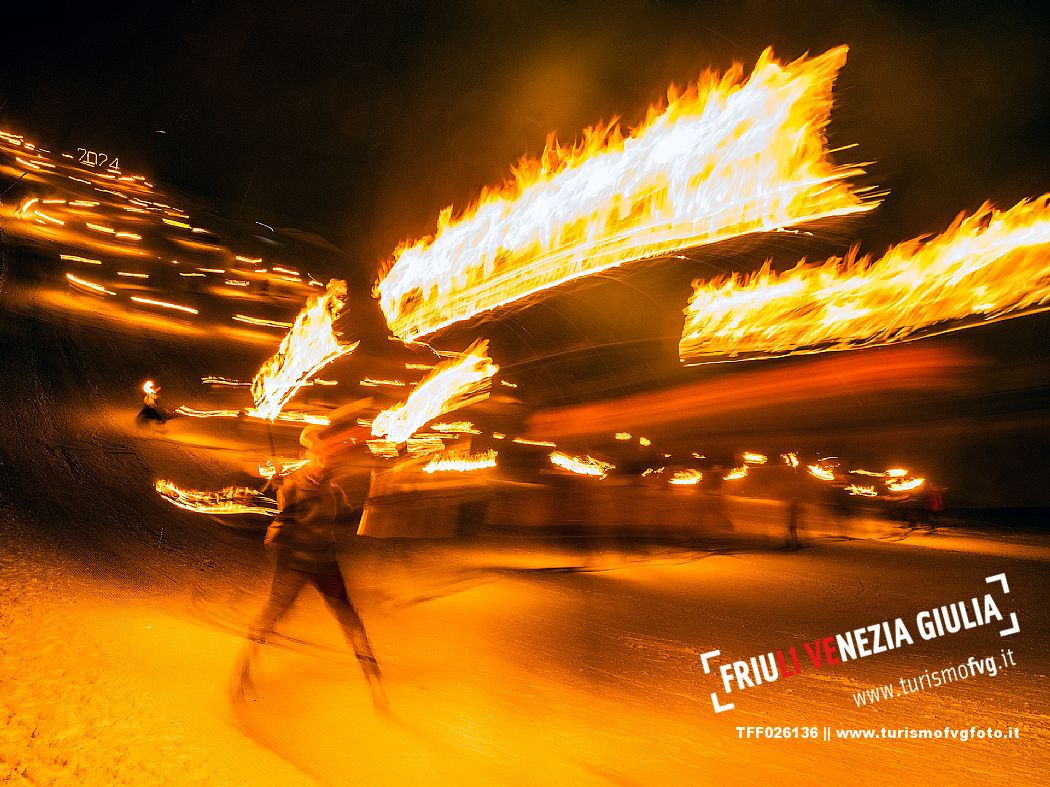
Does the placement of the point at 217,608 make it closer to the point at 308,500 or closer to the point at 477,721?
the point at 308,500

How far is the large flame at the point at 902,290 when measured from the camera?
695cm

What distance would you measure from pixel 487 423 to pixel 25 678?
870 centimetres

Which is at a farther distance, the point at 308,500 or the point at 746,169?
the point at 746,169

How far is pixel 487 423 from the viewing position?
12.3 m

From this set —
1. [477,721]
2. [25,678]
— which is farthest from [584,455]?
[25,678]

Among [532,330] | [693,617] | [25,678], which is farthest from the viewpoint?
[532,330]

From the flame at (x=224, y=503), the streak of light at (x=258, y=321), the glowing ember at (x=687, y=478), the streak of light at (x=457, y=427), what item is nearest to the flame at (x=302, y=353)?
the flame at (x=224, y=503)

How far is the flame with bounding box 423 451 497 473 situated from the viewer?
964 centimetres

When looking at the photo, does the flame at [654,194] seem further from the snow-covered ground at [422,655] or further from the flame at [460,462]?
the snow-covered ground at [422,655]

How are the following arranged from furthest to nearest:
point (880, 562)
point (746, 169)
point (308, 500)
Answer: point (880, 562) < point (746, 169) < point (308, 500)

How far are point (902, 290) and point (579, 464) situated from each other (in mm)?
5382

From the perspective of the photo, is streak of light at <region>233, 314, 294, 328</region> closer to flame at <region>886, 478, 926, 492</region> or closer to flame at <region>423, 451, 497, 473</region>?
flame at <region>423, 451, 497, 473</region>

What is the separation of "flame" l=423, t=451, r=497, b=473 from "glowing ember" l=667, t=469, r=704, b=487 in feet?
10.9

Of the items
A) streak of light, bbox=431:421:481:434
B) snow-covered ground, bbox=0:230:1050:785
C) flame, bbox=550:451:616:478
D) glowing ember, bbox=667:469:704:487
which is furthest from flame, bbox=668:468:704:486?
streak of light, bbox=431:421:481:434
